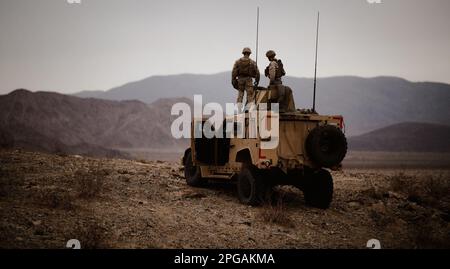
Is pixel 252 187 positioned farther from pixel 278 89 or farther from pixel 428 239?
pixel 428 239

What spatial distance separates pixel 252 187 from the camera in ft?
34.1

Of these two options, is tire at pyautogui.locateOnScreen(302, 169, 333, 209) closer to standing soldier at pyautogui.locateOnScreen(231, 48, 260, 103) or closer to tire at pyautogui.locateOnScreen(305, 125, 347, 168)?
tire at pyautogui.locateOnScreen(305, 125, 347, 168)

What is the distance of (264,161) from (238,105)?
247 centimetres

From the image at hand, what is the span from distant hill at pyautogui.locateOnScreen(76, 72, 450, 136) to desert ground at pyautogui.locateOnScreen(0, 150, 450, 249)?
76.1 metres

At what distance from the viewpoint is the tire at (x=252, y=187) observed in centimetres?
1038

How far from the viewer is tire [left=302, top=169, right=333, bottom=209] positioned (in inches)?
424

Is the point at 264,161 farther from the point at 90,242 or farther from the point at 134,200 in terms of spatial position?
the point at 90,242

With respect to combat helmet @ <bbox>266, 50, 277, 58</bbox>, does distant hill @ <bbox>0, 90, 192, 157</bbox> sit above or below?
below

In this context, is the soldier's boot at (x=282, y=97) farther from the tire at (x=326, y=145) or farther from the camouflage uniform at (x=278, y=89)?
the tire at (x=326, y=145)

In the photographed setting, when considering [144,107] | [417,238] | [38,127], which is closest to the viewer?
[417,238]

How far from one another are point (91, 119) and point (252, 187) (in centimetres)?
6088

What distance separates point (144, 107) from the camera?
73.2 metres

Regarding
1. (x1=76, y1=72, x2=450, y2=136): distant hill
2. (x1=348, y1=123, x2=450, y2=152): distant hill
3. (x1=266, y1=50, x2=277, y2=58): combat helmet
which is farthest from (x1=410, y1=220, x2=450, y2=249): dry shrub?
(x1=76, y1=72, x2=450, y2=136): distant hill
